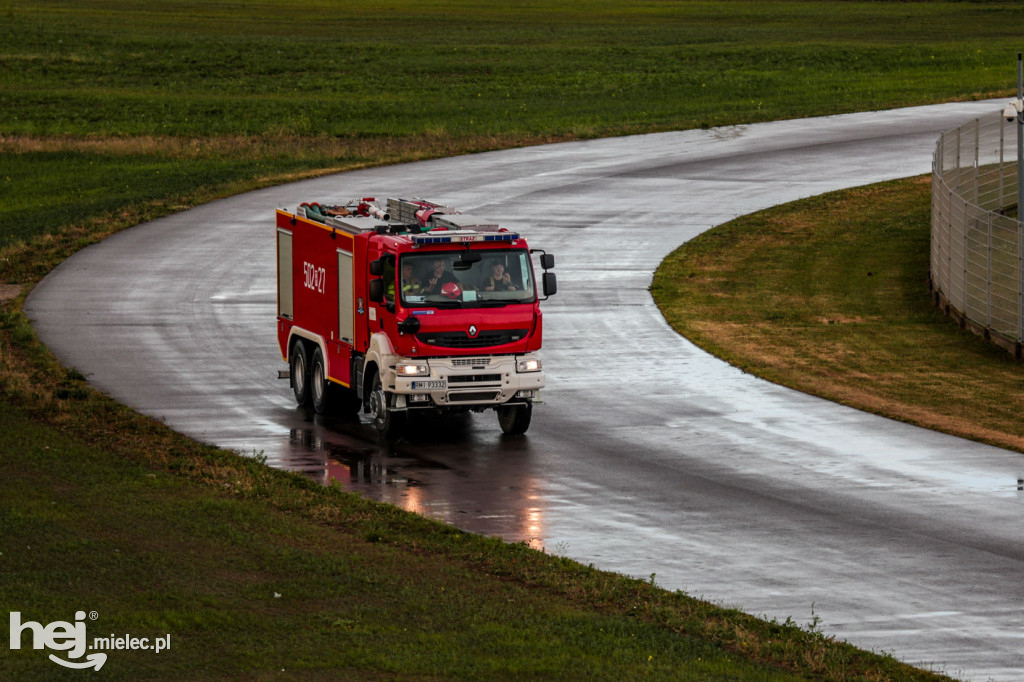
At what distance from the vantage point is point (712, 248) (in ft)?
138

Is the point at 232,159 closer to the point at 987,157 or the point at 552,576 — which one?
the point at 987,157

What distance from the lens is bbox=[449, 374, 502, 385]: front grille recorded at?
2295 centimetres

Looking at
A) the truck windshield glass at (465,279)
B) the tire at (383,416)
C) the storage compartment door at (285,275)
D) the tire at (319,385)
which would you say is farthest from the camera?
the storage compartment door at (285,275)

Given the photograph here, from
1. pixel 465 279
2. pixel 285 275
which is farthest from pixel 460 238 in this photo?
pixel 285 275

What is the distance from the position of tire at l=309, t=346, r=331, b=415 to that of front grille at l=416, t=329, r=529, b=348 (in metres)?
2.82

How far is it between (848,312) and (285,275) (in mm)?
13927

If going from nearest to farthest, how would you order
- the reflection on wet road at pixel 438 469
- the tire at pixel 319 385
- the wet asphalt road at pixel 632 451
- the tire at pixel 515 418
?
the wet asphalt road at pixel 632 451
the reflection on wet road at pixel 438 469
the tire at pixel 515 418
the tire at pixel 319 385

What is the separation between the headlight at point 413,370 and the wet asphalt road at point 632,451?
1.08 metres

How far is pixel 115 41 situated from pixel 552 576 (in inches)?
3363

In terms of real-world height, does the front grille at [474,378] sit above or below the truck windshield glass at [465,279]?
below

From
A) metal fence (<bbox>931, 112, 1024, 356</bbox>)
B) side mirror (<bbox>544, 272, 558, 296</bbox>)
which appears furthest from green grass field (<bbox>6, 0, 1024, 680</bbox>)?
metal fence (<bbox>931, 112, 1024, 356</bbox>)

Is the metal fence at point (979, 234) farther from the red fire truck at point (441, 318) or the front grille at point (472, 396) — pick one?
the front grille at point (472, 396)

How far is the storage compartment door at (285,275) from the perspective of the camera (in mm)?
26328

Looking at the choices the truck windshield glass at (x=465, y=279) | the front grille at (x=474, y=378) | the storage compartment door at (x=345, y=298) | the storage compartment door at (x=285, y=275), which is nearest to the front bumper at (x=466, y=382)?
the front grille at (x=474, y=378)
